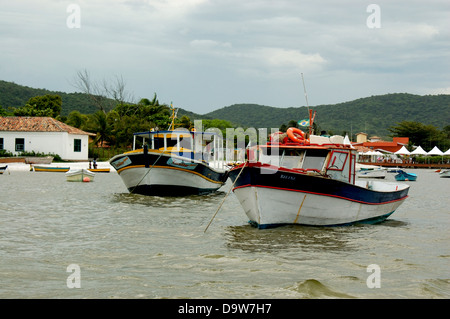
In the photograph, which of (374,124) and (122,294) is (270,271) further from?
(374,124)

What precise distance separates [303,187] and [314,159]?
67.8 inches

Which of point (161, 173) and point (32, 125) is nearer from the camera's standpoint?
point (161, 173)

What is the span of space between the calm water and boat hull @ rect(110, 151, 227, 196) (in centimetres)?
393

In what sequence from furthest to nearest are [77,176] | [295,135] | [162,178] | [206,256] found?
[77,176], [162,178], [295,135], [206,256]

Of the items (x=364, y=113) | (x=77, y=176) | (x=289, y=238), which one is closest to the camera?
(x=289, y=238)

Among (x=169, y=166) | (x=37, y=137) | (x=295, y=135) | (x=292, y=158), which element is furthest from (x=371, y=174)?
(x=292, y=158)

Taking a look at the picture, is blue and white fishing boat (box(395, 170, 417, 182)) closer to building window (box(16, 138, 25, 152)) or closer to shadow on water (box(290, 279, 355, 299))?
building window (box(16, 138, 25, 152))

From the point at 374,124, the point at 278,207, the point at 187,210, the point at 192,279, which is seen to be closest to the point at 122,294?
the point at 192,279

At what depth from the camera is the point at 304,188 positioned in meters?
11.7

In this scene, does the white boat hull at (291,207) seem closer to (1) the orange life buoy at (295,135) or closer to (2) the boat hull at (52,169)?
(1) the orange life buoy at (295,135)

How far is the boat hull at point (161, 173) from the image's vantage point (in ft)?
65.6

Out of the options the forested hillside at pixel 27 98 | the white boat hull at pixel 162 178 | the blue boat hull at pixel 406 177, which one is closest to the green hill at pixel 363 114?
the forested hillside at pixel 27 98

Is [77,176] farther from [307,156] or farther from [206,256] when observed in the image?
[206,256]

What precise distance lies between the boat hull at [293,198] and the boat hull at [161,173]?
7.91 metres
